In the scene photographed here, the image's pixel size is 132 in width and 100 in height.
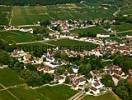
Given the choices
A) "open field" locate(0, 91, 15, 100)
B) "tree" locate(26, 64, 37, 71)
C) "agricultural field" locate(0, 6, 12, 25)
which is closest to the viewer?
"open field" locate(0, 91, 15, 100)

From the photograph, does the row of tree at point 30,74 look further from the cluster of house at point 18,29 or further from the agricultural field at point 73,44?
the cluster of house at point 18,29

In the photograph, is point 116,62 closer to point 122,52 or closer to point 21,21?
point 122,52

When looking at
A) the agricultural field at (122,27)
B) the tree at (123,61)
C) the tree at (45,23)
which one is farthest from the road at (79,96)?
the tree at (45,23)

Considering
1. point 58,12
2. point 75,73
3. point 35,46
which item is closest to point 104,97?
point 75,73

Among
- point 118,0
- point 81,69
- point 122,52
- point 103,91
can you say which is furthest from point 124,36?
point 118,0

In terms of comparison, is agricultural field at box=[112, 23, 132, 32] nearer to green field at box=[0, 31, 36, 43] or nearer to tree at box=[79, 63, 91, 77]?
green field at box=[0, 31, 36, 43]

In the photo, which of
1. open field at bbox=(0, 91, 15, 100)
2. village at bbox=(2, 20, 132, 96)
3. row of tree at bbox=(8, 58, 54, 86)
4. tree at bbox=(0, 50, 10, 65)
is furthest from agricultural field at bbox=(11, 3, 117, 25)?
open field at bbox=(0, 91, 15, 100)

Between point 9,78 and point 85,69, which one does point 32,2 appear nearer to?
point 85,69
